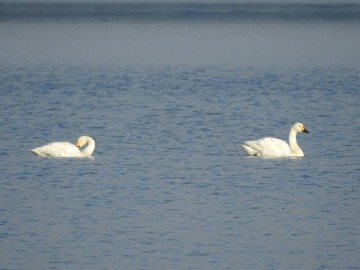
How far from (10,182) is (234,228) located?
5.11 m

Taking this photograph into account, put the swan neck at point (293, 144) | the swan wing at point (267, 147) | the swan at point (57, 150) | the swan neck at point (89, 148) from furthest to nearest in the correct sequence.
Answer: the swan neck at point (293, 144)
the swan neck at point (89, 148)
the swan wing at point (267, 147)
the swan at point (57, 150)

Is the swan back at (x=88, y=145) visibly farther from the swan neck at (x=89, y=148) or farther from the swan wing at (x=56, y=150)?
the swan wing at (x=56, y=150)

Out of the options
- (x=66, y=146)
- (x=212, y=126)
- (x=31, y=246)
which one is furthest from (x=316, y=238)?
(x=212, y=126)

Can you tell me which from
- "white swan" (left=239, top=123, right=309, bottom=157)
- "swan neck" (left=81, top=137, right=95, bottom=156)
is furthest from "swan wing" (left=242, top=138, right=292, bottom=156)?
"swan neck" (left=81, top=137, right=95, bottom=156)

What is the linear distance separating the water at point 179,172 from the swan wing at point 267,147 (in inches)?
8.7

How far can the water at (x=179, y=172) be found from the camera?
16.8m

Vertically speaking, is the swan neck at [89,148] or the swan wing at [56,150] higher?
the swan neck at [89,148]

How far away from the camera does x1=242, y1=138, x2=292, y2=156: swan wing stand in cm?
2439

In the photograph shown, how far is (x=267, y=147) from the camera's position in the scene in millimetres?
24391

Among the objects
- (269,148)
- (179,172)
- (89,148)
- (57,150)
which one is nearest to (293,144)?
(269,148)

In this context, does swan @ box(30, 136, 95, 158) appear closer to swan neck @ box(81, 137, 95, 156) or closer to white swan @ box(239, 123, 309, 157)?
swan neck @ box(81, 137, 95, 156)

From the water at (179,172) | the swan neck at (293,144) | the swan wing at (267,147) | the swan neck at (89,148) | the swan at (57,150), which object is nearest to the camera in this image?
the water at (179,172)

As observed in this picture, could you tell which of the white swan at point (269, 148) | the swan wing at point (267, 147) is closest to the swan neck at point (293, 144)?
the white swan at point (269, 148)

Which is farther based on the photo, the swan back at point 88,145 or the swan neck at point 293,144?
the swan neck at point 293,144
